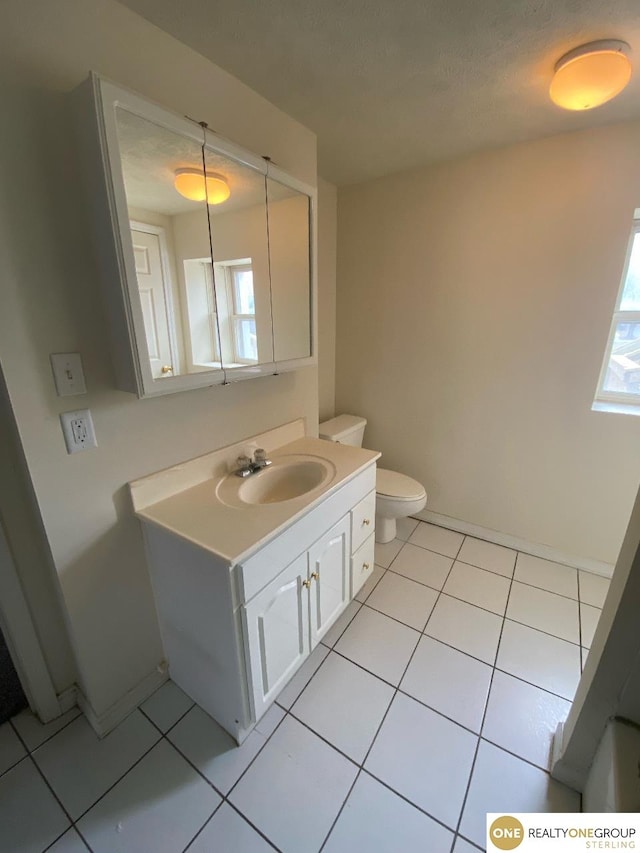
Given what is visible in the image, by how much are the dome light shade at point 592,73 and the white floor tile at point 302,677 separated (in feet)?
7.63

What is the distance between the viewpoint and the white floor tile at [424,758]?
107 cm

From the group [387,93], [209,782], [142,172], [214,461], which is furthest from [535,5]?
[209,782]

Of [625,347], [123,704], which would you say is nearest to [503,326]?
[625,347]

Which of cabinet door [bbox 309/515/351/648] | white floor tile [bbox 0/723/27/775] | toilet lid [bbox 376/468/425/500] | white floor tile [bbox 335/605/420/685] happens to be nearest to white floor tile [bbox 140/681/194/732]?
white floor tile [bbox 0/723/27/775]

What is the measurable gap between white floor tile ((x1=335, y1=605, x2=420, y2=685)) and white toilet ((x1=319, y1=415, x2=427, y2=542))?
58 cm

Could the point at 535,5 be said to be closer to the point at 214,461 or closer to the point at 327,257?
the point at 327,257

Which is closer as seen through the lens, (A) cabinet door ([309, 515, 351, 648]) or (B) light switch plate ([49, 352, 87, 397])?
(B) light switch plate ([49, 352, 87, 397])

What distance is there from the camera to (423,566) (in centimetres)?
209

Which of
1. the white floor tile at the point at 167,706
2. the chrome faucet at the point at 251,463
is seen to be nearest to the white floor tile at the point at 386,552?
the chrome faucet at the point at 251,463

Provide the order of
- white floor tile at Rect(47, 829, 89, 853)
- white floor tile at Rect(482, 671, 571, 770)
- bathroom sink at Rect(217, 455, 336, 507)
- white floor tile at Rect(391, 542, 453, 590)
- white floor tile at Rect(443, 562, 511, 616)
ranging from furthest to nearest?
white floor tile at Rect(391, 542, 453, 590) < white floor tile at Rect(443, 562, 511, 616) < bathroom sink at Rect(217, 455, 336, 507) < white floor tile at Rect(482, 671, 571, 770) < white floor tile at Rect(47, 829, 89, 853)

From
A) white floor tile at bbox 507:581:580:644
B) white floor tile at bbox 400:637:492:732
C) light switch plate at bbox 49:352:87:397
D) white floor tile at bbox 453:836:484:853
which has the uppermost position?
light switch plate at bbox 49:352:87:397

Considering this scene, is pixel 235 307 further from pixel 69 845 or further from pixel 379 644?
pixel 69 845

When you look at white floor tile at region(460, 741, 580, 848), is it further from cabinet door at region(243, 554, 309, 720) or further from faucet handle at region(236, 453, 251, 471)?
faucet handle at region(236, 453, 251, 471)

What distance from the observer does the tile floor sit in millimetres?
1001
